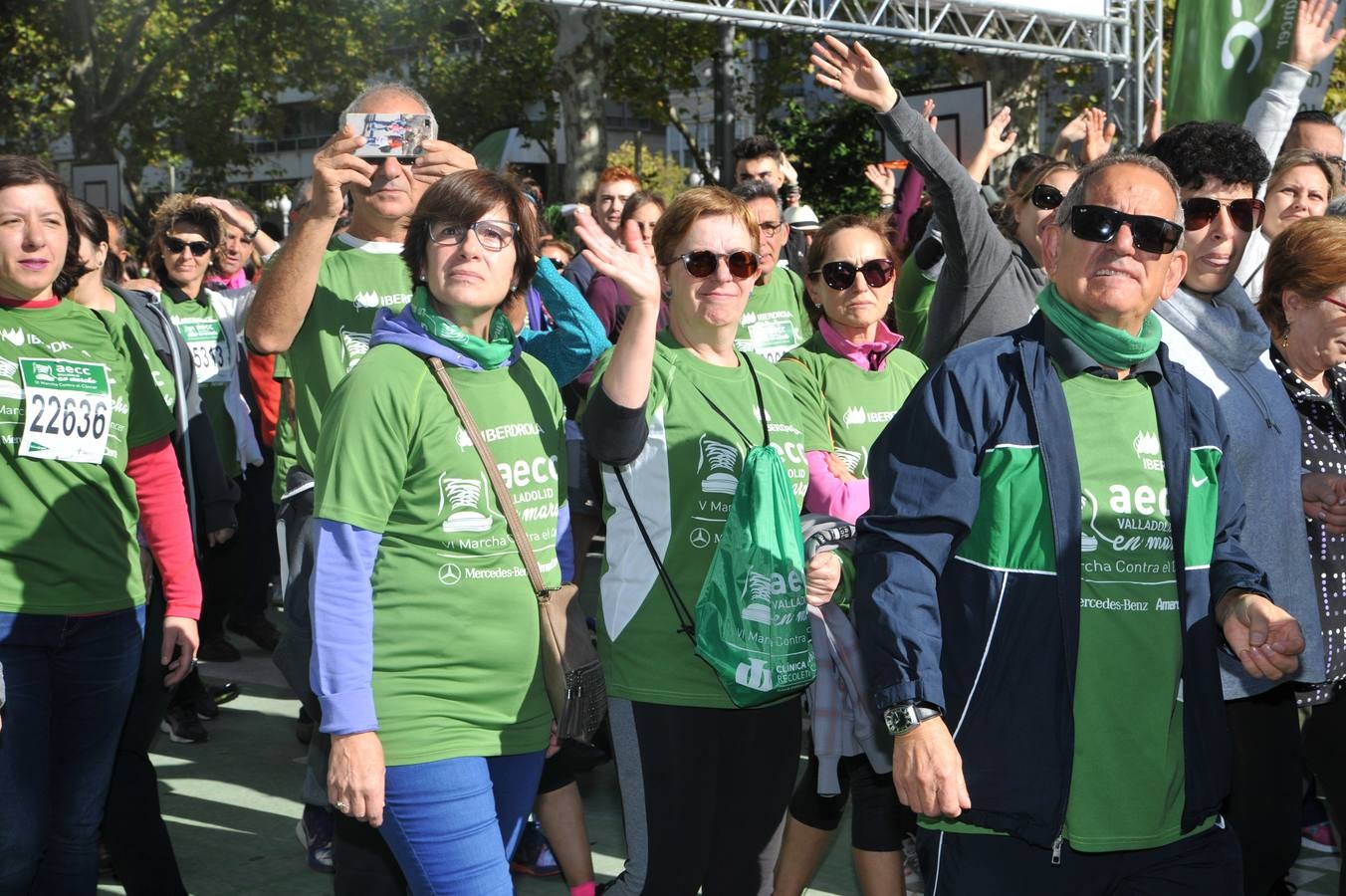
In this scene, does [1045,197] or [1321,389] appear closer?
[1321,389]

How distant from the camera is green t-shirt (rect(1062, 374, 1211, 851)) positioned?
9.53 ft

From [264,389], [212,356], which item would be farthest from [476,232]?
[264,389]

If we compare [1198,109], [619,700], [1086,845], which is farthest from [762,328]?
[1198,109]

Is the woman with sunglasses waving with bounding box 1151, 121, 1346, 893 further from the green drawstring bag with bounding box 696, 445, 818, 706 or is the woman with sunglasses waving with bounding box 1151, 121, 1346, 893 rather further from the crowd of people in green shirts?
the green drawstring bag with bounding box 696, 445, 818, 706

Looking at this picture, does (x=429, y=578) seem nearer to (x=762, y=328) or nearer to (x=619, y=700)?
(x=619, y=700)

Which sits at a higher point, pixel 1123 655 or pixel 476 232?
pixel 476 232

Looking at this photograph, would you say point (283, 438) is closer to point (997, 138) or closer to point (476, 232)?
point (476, 232)

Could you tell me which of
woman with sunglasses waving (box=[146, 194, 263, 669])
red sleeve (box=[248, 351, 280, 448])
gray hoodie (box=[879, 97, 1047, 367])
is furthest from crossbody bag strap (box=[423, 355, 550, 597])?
red sleeve (box=[248, 351, 280, 448])

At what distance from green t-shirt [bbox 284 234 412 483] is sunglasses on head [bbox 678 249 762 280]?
0.87m

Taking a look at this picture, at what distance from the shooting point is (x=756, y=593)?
3.56 meters

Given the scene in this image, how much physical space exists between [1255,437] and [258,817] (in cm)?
372

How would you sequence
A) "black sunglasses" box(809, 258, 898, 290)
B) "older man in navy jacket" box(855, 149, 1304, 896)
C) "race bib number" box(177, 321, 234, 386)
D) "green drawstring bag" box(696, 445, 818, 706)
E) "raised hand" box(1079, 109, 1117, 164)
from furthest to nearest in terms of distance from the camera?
"race bib number" box(177, 321, 234, 386), "raised hand" box(1079, 109, 1117, 164), "black sunglasses" box(809, 258, 898, 290), "green drawstring bag" box(696, 445, 818, 706), "older man in navy jacket" box(855, 149, 1304, 896)

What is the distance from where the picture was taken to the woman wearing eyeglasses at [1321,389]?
3885mm

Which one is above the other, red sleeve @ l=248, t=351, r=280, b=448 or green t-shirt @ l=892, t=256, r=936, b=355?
green t-shirt @ l=892, t=256, r=936, b=355
